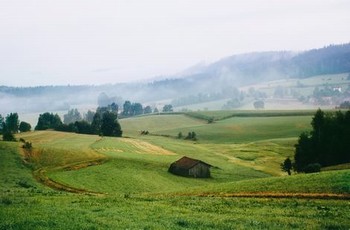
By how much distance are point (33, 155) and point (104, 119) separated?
79.1 m

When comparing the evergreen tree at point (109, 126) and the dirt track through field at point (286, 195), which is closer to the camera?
the dirt track through field at point (286, 195)

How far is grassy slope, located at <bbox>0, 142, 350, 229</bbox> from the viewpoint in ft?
80.1

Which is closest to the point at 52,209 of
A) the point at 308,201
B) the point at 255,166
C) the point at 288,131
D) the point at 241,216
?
the point at 241,216

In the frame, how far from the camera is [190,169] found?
8500 centimetres

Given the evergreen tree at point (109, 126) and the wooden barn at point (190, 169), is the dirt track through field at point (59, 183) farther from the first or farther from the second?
the evergreen tree at point (109, 126)

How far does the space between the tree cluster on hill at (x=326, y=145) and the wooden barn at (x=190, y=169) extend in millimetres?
22549

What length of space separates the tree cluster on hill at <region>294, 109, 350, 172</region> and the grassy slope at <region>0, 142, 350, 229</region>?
6110cm

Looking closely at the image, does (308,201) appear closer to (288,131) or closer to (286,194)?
(286,194)

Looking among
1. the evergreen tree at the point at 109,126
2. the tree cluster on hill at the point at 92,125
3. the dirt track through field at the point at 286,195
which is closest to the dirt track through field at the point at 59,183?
the dirt track through field at the point at 286,195

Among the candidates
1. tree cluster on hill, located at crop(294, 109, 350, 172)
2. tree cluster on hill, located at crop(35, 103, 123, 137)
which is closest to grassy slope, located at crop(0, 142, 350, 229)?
tree cluster on hill, located at crop(294, 109, 350, 172)

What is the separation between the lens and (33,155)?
80.0 metres

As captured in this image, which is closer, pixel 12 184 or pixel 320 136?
pixel 12 184

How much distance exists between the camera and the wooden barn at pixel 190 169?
83562 millimetres

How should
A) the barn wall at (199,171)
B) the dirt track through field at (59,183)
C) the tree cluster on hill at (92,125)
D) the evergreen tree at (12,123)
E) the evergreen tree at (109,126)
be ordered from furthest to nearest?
the evergreen tree at (12,123), the tree cluster on hill at (92,125), the evergreen tree at (109,126), the barn wall at (199,171), the dirt track through field at (59,183)
